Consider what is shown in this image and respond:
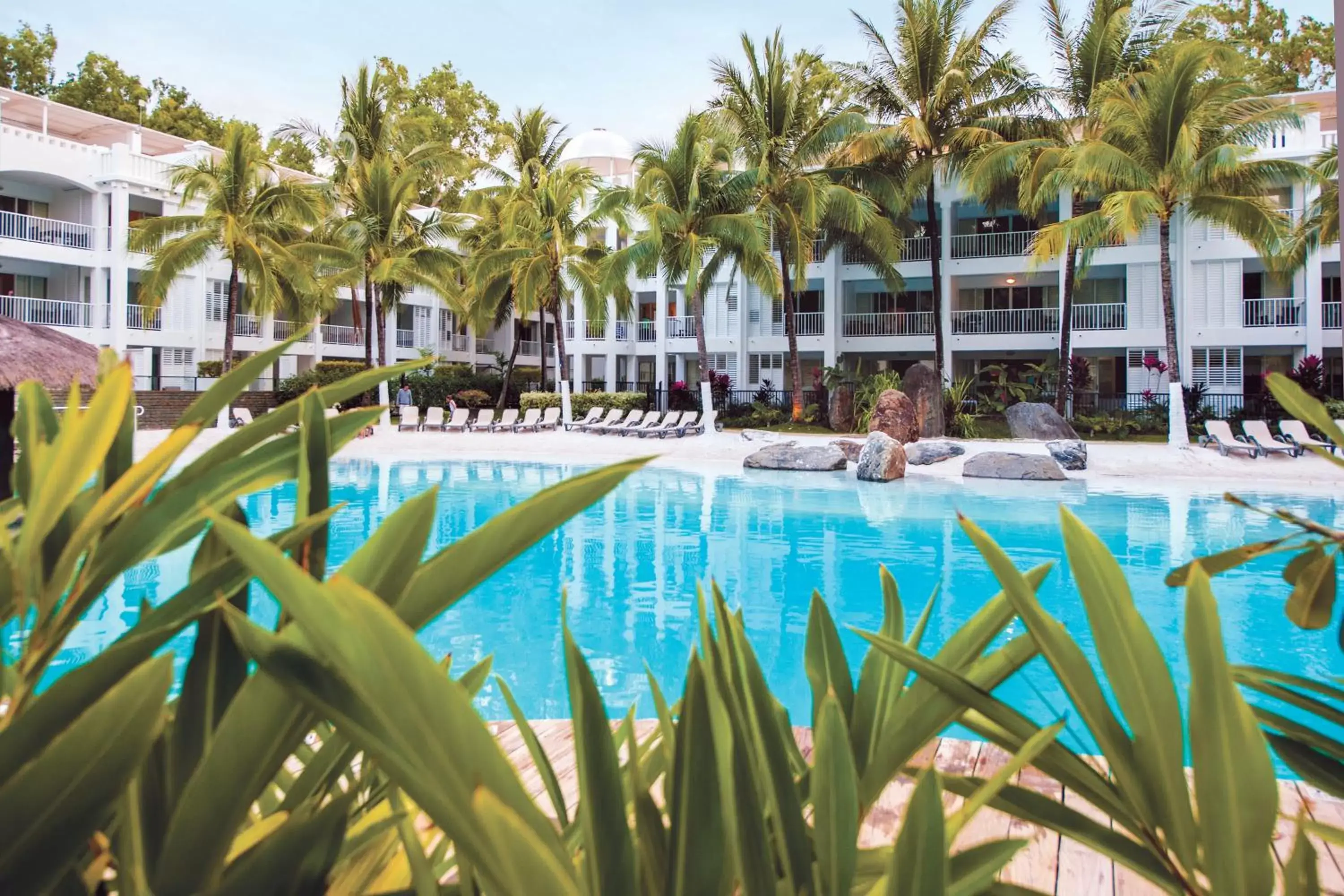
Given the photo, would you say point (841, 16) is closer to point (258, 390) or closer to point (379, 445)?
point (379, 445)

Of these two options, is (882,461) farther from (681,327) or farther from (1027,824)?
(681,327)

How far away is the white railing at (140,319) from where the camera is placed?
2572cm

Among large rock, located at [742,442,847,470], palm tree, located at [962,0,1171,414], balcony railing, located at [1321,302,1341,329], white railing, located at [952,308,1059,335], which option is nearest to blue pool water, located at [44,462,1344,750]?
large rock, located at [742,442,847,470]

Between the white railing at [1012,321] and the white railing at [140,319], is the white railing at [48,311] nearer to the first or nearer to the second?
the white railing at [140,319]

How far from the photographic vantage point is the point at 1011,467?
52.5ft

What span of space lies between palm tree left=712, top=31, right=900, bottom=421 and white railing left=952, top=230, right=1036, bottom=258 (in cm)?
426

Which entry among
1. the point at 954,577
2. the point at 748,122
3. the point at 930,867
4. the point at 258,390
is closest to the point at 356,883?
the point at 930,867

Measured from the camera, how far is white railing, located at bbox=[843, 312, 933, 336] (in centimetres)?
2842

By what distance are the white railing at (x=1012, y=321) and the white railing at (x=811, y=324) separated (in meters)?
3.77

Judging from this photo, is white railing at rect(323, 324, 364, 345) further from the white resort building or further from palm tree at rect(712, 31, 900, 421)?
palm tree at rect(712, 31, 900, 421)

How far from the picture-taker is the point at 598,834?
1.65ft

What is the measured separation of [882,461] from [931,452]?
7.52 ft

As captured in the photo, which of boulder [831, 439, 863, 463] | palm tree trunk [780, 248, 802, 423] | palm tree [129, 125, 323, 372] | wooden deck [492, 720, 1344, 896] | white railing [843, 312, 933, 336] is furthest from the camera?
white railing [843, 312, 933, 336]

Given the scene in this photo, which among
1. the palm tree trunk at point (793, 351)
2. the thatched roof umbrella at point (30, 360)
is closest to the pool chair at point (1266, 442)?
the palm tree trunk at point (793, 351)
